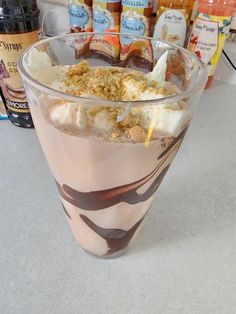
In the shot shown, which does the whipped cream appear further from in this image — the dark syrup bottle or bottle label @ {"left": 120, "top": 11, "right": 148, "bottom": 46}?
bottle label @ {"left": 120, "top": 11, "right": 148, "bottom": 46}

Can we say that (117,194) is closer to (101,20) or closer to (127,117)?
(127,117)

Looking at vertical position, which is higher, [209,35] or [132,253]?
[209,35]

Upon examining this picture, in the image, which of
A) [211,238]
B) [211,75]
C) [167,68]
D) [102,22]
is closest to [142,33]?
[102,22]

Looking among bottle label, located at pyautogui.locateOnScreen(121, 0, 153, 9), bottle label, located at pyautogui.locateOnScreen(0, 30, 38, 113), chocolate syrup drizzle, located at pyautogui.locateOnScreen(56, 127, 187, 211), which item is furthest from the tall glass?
bottle label, located at pyautogui.locateOnScreen(121, 0, 153, 9)

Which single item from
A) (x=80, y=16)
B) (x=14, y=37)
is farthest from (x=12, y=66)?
(x=80, y=16)

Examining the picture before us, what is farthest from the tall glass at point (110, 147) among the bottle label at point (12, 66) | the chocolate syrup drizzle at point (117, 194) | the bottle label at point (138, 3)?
the bottle label at point (138, 3)

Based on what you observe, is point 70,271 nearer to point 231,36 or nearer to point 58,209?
point 58,209

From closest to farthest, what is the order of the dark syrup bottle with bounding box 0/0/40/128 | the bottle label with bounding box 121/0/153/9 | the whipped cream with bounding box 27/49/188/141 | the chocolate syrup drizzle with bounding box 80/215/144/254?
the whipped cream with bounding box 27/49/188/141 < the chocolate syrup drizzle with bounding box 80/215/144/254 < the dark syrup bottle with bounding box 0/0/40/128 < the bottle label with bounding box 121/0/153/9

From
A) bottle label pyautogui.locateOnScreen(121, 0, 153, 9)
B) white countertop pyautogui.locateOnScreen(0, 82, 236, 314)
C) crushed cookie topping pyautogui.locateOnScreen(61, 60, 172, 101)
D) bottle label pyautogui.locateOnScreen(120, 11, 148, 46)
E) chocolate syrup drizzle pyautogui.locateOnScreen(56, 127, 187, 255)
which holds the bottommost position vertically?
white countertop pyautogui.locateOnScreen(0, 82, 236, 314)
